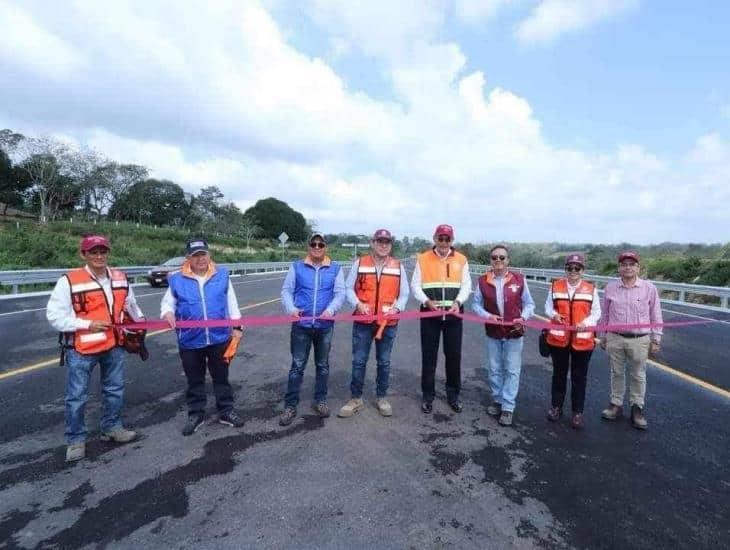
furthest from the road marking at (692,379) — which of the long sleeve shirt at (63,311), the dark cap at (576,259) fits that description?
the long sleeve shirt at (63,311)

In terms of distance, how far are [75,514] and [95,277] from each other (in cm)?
188

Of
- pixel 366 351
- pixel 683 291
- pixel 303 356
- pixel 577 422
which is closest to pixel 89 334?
pixel 303 356

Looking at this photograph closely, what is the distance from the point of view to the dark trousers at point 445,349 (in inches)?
171

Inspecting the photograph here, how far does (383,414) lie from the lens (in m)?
4.25

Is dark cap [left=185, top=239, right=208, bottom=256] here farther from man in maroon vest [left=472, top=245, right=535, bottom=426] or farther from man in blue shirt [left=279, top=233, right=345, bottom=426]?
man in maroon vest [left=472, top=245, right=535, bottom=426]

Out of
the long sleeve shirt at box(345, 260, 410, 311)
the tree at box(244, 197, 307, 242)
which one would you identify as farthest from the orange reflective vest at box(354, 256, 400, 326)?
the tree at box(244, 197, 307, 242)

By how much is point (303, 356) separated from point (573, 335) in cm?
279

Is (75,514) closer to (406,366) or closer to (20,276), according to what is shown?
(406,366)

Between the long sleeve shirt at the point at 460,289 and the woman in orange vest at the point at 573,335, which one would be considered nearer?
the woman in orange vest at the point at 573,335

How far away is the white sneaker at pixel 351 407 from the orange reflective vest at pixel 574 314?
7.02 feet

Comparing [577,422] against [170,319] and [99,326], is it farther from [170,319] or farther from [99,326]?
[99,326]

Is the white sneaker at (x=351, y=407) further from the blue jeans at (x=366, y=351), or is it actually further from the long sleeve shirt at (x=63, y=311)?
the long sleeve shirt at (x=63, y=311)

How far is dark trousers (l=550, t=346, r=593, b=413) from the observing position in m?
4.10

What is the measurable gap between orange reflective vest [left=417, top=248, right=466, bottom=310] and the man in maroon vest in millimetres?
316
